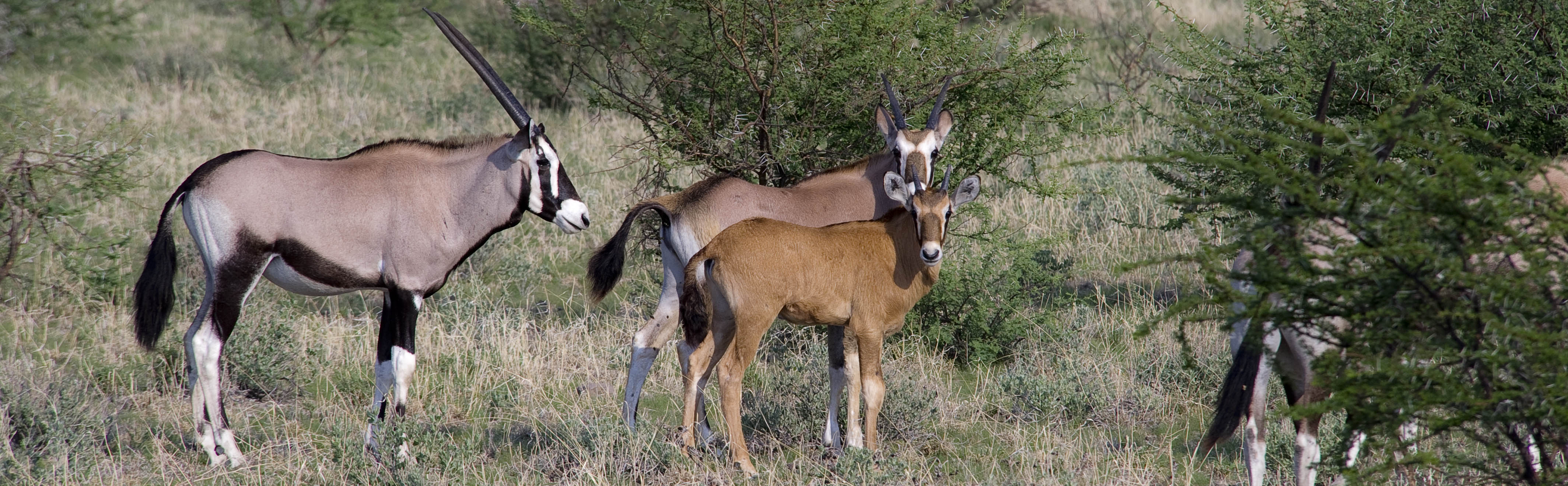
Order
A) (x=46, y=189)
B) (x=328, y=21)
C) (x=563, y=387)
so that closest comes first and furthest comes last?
1. (x=563, y=387)
2. (x=46, y=189)
3. (x=328, y=21)

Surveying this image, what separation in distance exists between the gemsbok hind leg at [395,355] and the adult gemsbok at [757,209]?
1.10 m

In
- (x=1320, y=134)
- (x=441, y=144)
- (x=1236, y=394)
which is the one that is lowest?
(x=1236, y=394)

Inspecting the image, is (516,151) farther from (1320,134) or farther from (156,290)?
(1320,134)

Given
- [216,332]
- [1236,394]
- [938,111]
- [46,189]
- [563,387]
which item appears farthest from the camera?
[46,189]

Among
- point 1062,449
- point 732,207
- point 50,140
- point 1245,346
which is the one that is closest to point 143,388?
point 50,140

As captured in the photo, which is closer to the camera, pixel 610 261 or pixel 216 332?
pixel 216 332

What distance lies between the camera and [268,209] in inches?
243

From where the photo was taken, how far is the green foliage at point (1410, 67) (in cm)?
787

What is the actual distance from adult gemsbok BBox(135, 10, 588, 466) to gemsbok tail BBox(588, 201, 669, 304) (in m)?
0.26

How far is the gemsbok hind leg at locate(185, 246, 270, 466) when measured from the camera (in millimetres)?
6113

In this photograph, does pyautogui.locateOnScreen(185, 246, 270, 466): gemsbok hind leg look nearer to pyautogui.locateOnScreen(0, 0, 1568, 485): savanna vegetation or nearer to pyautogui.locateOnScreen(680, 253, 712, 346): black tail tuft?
pyautogui.locateOnScreen(0, 0, 1568, 485): savanna vegetation

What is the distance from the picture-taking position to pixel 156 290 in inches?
254

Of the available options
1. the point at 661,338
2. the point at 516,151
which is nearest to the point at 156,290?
the point at 516,151

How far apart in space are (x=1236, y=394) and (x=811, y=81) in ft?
13.4
